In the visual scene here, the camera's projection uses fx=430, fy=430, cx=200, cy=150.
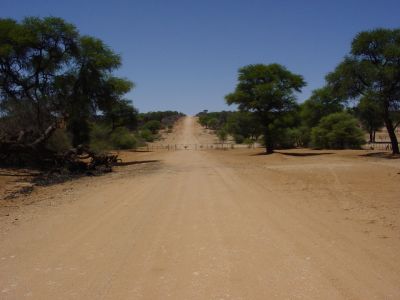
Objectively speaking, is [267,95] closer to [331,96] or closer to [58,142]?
[331,96]

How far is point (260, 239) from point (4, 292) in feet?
13.2

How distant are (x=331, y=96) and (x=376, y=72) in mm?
9554

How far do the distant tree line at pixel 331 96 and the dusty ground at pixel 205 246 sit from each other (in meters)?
21.2

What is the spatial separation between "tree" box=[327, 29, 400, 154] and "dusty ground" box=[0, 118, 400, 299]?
2077 centimetres

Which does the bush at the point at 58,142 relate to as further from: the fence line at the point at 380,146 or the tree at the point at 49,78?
the fence line at the point at 380,146

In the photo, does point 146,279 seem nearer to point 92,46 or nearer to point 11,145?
point 11,145

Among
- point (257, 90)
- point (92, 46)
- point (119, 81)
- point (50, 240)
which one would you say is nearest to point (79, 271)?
point (50, 240)

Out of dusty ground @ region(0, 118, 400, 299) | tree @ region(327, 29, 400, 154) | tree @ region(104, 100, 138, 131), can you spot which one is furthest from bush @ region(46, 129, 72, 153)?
tree @ region(104, 100, 138, 131)

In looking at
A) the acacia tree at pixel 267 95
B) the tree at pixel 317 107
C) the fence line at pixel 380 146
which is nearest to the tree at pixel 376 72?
the acacia tree at pixel 267 95

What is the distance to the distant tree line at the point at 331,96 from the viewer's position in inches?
1255

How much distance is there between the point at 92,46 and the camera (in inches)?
1228

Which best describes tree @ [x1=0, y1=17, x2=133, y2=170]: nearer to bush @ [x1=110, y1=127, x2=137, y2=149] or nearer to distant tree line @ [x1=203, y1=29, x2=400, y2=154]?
distant tree line @ [x1=203, y1=29, x2=400, y2=154]

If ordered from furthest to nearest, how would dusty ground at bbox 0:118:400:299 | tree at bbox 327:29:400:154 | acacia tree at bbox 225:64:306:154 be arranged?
acacia tree at bbox 225:64:306:154 < tree at bbox 327:29:400:154 < dusty ground at bbox 0:118:400:299

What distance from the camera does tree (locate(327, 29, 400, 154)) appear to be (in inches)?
1232
